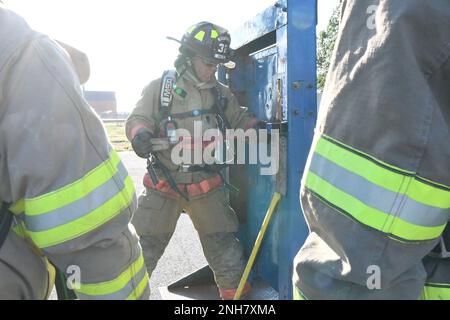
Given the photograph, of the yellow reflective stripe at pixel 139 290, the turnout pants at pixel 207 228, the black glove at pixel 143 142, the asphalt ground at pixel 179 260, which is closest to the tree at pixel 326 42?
the asphalt ground at pixel 179 260

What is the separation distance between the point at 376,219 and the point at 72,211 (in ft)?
2.24

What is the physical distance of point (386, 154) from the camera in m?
0.86

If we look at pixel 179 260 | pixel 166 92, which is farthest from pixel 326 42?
pixel 166 92

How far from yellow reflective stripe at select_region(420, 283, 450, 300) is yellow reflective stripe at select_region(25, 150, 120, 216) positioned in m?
0.79

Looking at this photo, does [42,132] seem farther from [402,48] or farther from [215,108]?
[215,108]

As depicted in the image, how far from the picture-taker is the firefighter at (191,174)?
10.7 ft

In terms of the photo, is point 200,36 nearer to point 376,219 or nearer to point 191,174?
point 191,174

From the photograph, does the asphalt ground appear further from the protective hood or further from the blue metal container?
the protective hood

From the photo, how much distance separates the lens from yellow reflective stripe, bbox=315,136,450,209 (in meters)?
0.86

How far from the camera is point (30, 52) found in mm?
1064

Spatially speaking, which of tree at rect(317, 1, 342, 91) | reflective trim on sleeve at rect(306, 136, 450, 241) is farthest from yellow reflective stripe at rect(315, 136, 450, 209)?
tree at rect(317, 1, 342, 91)

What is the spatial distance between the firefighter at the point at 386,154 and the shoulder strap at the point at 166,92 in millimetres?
2421

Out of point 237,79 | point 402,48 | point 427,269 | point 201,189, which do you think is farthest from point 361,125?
point 237,79

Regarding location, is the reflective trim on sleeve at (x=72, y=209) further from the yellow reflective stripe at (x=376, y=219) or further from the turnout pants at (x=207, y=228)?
the turnout pants at (x=207, y=228)
